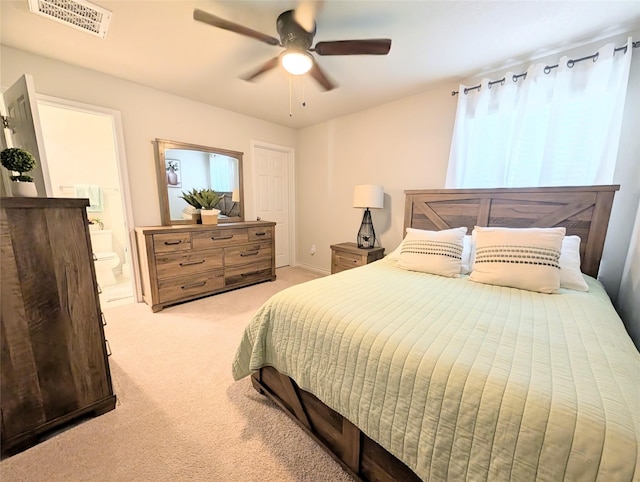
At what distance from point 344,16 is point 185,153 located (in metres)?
2.42

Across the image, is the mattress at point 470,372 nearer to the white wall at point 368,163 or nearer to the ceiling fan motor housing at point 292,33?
the ceiling fan motor housing at point 292,33

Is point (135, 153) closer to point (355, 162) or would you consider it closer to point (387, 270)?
point (355, 162)

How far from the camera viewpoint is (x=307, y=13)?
1586 millimetres

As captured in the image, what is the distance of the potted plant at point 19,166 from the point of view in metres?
1.26

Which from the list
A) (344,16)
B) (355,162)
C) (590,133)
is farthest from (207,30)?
(590,133)

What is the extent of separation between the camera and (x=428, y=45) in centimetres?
192

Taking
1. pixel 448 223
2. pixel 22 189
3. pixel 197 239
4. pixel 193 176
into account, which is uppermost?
pixel 193 176

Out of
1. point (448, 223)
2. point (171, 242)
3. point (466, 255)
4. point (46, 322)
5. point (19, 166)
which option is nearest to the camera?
point (46, 322)

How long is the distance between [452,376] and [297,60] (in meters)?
2.02

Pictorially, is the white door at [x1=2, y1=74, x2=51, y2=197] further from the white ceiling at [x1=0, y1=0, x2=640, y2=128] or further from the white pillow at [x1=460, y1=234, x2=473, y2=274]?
the white pillow at [x1=460, y1=234, x2=473, y2=274]

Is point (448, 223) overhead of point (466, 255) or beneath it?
overhead

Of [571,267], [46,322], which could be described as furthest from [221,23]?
[571,267]

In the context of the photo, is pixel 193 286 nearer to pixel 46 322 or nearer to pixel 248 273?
pixel 248 273

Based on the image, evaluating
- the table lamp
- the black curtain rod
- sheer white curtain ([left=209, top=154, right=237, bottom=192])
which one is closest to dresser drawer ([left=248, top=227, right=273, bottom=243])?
sheer white curtain ([left=209, top=154, right=237, bottom=192])
